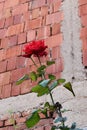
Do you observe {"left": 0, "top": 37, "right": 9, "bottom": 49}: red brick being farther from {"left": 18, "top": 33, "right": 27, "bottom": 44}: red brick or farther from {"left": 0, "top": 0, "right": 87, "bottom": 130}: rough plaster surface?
{"left": 0, "top": 0, "right": 87, "bottom": 130}: rough plaster surface

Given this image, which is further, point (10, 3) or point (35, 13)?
point (10, 3)

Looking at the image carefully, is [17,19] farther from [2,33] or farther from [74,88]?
[74,88]

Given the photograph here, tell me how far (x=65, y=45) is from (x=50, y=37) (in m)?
0.16

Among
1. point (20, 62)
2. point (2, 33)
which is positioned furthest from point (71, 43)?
point (2, 33)

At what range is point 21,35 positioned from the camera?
2670 mm

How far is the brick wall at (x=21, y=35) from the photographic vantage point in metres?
2.38

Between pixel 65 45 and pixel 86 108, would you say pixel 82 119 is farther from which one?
pixel 65 45

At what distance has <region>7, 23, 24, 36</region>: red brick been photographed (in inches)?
107

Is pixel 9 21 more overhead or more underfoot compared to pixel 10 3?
more underfoot

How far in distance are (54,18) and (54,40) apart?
0.22 meters

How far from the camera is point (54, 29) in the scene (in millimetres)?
2555

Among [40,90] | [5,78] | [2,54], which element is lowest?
[40,90]

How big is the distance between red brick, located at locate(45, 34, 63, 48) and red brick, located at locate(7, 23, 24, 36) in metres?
0.29

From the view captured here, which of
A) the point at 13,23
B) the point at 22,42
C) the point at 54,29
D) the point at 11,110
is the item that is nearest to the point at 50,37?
the point at 54,29
